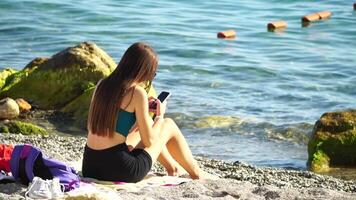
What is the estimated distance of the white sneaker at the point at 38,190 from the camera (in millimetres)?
6625

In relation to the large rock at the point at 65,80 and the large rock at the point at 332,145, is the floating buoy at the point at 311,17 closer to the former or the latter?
the large rock at the point at 65,80

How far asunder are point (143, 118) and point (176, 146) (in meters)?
0.87

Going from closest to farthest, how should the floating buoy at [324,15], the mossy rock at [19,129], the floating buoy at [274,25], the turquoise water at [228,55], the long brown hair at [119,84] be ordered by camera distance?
the long brown hair at [119,84], the mossy rock at [19,129], the turquoise water at [228,55], the floating buoy at [274,25], the floating buoy at [324,15]

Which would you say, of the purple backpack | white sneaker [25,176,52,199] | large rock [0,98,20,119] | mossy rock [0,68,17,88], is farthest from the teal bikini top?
mossy rock [0,68,17,88]

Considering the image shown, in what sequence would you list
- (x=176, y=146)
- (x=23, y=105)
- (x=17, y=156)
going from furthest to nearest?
(x=23, y=105)
(x=176, y=146)
(x=17, y=156)

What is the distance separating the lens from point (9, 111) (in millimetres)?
12867

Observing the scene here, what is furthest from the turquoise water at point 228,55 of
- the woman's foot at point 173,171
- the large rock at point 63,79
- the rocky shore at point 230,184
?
the woman's foot at point 173,171

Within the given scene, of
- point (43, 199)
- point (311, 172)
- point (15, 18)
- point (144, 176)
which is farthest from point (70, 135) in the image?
point (15, 18)

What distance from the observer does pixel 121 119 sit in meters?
7.72

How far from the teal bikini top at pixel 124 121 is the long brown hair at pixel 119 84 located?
61 millimetres

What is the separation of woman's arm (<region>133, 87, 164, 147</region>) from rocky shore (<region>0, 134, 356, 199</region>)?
558 mm

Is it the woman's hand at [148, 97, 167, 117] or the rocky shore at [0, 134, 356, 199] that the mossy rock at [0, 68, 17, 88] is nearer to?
the rocky shore at [0, 134, 356, 199]

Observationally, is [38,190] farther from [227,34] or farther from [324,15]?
[324,15]

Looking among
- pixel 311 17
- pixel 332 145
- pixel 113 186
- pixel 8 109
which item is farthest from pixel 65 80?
pixel 311 17
